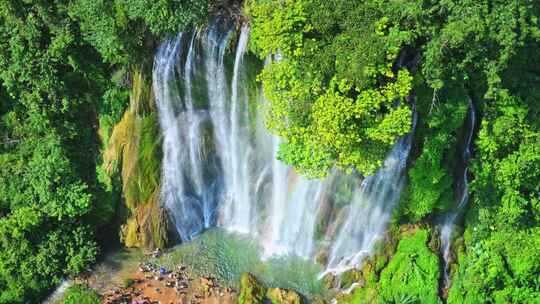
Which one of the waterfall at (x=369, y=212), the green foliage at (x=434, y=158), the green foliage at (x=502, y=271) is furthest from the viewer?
the waterfall at (x=369, y=212)

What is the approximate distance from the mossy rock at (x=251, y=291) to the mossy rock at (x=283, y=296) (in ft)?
0.77

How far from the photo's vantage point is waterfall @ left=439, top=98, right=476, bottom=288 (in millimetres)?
15672

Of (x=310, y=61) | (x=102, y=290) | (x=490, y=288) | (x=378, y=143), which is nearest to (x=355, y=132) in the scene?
(x=378, y=143)

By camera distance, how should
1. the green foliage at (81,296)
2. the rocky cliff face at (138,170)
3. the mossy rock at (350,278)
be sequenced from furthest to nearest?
the rocky cliff face at (138,170) → the mossy rock at (350,278) → the green foliage at (81,296)

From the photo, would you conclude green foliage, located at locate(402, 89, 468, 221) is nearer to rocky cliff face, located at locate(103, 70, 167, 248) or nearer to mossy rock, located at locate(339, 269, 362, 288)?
mossy rock, located at locate(339, 269, 362, 288)

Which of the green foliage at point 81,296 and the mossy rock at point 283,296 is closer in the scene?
the mossy rock at point 283,296

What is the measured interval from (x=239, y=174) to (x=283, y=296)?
4255 millimetres

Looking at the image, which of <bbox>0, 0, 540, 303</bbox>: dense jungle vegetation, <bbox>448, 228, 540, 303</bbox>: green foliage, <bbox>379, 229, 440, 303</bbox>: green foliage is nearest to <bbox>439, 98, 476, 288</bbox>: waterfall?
<bbox>0, 0, 540, 303</bbox>: dense jungle vegetation

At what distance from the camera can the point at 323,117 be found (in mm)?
13109

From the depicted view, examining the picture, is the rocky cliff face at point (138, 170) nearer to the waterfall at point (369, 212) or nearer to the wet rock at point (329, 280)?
the wet rock at point (329, 280)

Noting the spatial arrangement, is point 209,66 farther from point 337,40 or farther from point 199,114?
point 337,40

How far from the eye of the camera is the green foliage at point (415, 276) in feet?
53.8

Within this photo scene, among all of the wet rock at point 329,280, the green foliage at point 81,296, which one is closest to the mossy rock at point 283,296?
the wet rock at point 329,280

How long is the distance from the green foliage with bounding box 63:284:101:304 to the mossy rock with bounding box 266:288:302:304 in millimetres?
4903
